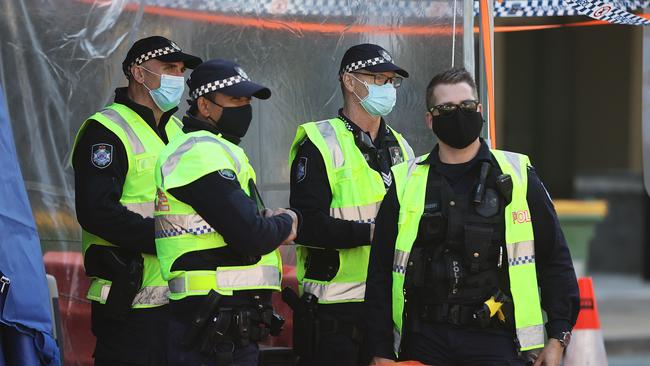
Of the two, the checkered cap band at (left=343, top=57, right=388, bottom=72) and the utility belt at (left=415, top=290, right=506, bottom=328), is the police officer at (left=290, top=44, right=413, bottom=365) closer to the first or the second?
the checkered cap band at (left=343, top=57, right=388, bottom=72)

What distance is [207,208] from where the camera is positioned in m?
4.87

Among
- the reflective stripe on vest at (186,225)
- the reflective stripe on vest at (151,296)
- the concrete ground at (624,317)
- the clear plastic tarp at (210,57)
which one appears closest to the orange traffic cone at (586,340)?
the clear plastic tarp at (210,57)

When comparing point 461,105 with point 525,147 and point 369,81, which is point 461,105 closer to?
point 369,81

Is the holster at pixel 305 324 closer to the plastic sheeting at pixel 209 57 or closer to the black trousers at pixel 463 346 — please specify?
the plastic sheeting at pixel 209 57

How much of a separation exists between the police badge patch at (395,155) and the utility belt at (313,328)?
0.71 meters

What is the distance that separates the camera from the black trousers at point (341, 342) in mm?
5797

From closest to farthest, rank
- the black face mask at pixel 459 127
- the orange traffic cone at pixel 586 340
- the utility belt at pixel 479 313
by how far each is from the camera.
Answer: the utility belt at pixel 479 313 < the black face mask at pixel 459 127 < the orange traffic cone at pixel 586 340

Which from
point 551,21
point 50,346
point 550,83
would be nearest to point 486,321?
point 50,346

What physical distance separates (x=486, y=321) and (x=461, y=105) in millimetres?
806

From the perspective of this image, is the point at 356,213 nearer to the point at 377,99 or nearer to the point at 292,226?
the point at 377,99

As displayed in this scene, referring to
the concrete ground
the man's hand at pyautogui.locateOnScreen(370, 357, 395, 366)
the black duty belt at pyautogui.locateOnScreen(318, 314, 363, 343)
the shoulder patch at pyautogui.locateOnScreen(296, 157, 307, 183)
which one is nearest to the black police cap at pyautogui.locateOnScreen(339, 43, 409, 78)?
the shoulder patch at pyautogui.locateOnScreen(296, 157, 307, 183)

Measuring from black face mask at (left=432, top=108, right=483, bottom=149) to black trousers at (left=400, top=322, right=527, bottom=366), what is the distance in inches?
26.8

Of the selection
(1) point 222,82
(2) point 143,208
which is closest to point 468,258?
(1) point 222,82

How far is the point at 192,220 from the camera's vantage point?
4.94m
